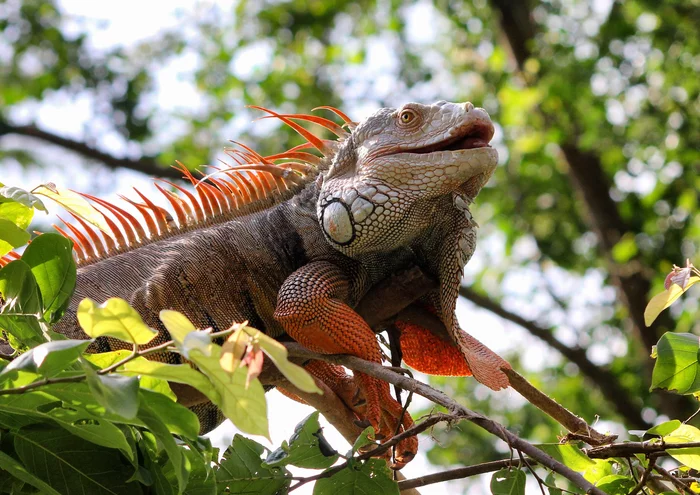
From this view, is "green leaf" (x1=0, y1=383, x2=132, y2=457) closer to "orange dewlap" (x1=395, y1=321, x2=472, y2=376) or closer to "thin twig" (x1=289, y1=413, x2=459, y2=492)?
"thin twig" (x1=289, y1=413, x2=459, y2=492)

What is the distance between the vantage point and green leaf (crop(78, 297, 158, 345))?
5.30 feet

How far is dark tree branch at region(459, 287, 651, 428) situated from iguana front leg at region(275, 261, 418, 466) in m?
7.93

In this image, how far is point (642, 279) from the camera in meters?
11.1

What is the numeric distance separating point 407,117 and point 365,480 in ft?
5.10

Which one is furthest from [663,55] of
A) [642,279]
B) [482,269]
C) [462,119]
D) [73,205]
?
[73,205]

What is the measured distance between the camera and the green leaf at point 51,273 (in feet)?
7.13

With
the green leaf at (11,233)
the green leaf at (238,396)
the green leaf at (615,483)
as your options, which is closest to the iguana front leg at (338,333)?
the green leaf at (615,483)

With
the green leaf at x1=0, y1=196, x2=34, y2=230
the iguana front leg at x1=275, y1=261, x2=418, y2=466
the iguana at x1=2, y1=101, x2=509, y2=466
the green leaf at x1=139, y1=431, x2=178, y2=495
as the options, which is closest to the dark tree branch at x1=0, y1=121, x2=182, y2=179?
the iguana at x1=2, y1=101, x2=509, y2=466

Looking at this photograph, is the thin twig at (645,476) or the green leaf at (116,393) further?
the thin twig at (645,476)

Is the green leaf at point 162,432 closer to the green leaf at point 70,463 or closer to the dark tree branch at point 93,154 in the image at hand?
the green leaf at point 70,463

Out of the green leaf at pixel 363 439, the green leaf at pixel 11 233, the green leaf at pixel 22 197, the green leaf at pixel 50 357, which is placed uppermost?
the green leaf at pixel 22 197

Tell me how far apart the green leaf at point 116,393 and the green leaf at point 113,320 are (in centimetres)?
8

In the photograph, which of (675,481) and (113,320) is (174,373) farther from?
(675,481)

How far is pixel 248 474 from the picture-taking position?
2.43 meters
